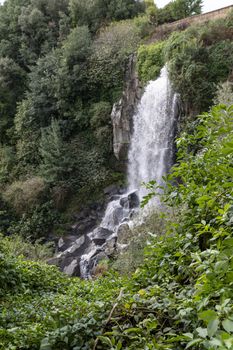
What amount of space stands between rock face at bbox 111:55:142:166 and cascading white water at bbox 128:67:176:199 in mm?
285

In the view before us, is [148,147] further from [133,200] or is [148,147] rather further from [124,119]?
[133,200]

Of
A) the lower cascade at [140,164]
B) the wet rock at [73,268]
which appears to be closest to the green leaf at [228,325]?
the lower cascade at [140,164]

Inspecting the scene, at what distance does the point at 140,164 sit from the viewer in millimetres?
16391

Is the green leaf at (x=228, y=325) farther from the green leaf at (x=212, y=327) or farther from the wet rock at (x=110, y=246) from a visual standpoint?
the wet rock at (x=110, y=246)

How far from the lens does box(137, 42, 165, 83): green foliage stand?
16156 mm

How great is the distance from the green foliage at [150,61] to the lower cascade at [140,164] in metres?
0.38

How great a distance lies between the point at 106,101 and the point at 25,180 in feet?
18.6

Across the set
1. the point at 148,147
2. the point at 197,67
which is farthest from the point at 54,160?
the point at 197,67

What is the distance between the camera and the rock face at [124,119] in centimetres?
1666

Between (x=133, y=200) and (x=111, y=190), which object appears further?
(x=111, y=190)

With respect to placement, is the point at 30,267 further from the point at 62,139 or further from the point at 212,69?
the point at 62,139

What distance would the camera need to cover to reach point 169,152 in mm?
15031

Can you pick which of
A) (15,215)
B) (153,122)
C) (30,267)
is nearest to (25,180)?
(15,215)

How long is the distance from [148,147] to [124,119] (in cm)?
180
